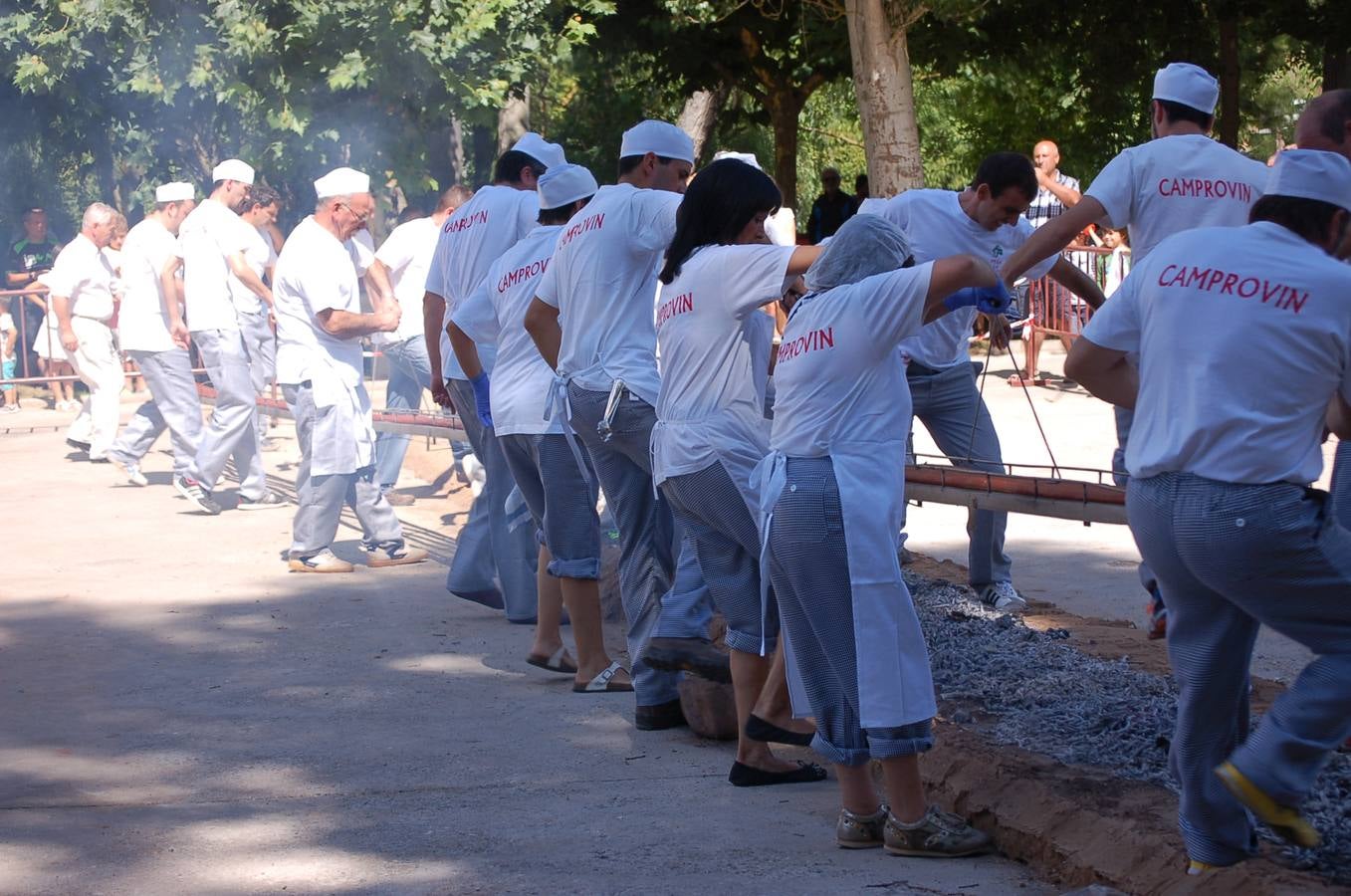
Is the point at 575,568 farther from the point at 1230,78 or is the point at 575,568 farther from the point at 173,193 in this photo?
the point at 1230,78

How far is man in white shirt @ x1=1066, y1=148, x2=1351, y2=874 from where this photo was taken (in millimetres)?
3723

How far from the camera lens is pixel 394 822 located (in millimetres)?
5094

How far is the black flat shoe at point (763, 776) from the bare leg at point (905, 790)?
82 centimetres

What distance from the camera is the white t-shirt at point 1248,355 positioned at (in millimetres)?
3725

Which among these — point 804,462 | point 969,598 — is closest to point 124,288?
point 969,598

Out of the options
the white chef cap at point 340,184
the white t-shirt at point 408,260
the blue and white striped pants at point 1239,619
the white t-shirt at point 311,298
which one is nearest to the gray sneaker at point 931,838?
the blue and white striped pants at point 1239,619

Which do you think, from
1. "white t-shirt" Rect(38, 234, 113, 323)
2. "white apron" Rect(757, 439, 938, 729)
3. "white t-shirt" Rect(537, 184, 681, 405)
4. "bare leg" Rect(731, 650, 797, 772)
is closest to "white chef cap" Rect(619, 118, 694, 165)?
"white t-shirt" Rect(537, 184, 681, 405)

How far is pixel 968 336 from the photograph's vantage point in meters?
7.47

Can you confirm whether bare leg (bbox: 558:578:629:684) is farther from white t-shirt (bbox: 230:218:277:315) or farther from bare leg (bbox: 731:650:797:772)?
white t-shirt (bbox: 230:218:277:315)

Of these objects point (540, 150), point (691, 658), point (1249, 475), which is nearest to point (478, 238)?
point (540, 150)

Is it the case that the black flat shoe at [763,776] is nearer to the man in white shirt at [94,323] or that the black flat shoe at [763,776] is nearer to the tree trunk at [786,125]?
the man in white shirt at [94,323]

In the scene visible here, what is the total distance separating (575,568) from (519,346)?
932 mm

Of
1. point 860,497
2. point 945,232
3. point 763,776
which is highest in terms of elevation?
point 945,232

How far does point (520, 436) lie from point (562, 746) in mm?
1360
